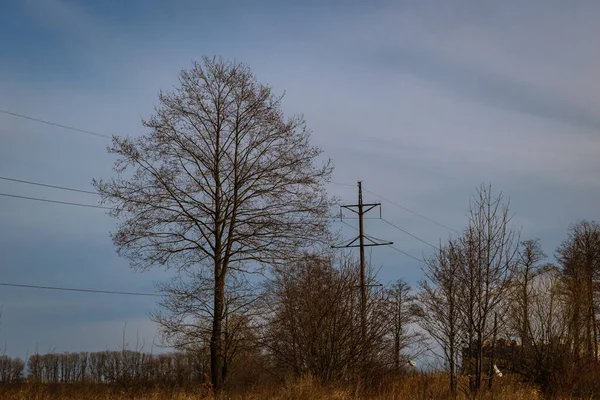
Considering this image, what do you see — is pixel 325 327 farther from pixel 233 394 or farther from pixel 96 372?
pixel 96 372

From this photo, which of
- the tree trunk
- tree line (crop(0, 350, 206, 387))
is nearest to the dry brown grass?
tree line (crop(0, 350, 206, 387))

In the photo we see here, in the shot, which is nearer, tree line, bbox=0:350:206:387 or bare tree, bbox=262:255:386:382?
tree line, bbox=0:350:206:387

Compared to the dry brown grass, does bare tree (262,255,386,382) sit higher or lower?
higher

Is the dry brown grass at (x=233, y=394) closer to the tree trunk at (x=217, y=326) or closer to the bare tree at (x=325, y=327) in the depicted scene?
the bare tree at (x=325, y=327)

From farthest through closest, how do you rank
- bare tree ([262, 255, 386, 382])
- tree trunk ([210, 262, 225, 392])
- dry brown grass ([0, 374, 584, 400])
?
1. tree trunk ([210, 262, 225, 392])
2. bare tree ([262, 255, 386, 382])
3. dry brown grass ([0, 374, 584, 400])

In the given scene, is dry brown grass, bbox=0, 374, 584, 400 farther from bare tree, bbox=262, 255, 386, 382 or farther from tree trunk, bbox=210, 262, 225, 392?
tree trunk, bbox=210, 262, 225, 392

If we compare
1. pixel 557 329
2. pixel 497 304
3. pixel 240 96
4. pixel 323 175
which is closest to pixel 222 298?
pixel 323 175

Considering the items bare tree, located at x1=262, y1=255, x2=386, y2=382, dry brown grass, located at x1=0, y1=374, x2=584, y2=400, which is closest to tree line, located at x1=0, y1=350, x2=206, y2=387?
dry brown grass, located at x1=0, y1=374, x2=584, y2=400

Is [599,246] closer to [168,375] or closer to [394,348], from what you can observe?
[394,348]

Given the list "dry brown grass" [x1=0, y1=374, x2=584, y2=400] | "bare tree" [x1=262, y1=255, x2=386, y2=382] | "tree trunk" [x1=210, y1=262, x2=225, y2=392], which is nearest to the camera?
"dry brown grass" [x1=0, y1=374, x2=584, y2=400]

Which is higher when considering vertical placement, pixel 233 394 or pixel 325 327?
pixel 325 327

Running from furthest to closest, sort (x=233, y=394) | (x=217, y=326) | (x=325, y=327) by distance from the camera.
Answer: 1. (x=217, y=326)
2. (x=325, y=327)
3. (x=233, y=394)

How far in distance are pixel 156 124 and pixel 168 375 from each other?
8.27 meters

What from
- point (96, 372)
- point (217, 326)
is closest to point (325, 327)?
point (217, 326)
